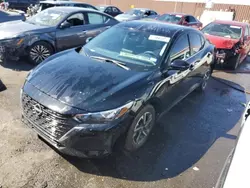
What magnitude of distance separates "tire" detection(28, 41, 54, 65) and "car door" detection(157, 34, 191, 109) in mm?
3961

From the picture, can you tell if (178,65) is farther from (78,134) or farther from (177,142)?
(78,134)

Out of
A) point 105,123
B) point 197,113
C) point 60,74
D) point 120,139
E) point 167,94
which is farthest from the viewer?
point 197,113

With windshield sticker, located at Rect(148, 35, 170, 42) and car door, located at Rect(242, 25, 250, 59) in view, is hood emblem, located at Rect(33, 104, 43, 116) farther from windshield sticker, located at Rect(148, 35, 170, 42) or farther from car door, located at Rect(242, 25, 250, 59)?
car door, located at Rect(242, 25, 250, 59)

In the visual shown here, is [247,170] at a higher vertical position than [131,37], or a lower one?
lower

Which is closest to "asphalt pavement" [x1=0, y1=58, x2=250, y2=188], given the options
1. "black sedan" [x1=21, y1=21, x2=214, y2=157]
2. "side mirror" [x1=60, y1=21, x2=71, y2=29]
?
"black sedan" [x1=21, y1=21, x2=214, y2=157]

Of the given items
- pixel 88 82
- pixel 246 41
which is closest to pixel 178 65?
pixel 88 82

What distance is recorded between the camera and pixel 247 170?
4.66 ft

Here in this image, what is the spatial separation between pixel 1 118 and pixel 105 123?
2135 millimetres

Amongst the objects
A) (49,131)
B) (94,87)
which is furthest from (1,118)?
(94,87)

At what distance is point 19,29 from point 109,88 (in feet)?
14.6

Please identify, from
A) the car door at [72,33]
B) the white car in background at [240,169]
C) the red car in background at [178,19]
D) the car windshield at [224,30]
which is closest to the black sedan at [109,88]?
the white car in background at [240,169]

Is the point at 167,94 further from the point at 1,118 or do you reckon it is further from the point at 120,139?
the point at 1,118

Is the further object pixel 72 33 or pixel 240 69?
pixel 240 69

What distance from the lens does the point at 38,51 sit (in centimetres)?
595
